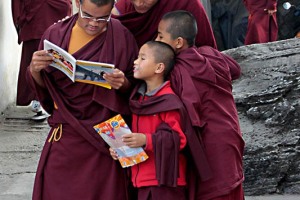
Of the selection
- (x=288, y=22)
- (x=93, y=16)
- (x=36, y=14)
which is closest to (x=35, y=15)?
(x=36, y=14)

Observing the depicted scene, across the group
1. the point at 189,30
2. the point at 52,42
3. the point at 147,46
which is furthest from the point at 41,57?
the point at 189,30

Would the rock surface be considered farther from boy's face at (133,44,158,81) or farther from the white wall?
the white wall

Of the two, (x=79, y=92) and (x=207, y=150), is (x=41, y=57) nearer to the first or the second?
(x=79, y=92)

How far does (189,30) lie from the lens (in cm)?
312

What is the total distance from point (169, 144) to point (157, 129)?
0.31 ft

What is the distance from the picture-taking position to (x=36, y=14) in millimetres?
6301

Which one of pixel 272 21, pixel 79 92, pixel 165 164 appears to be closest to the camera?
pixel 165 164

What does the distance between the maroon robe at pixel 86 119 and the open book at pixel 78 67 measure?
96mm

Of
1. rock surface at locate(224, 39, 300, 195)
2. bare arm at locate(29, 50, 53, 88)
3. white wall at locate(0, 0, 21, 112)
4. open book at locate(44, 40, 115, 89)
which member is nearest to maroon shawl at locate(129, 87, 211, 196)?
open book at locate(44, 40, 115, 89)

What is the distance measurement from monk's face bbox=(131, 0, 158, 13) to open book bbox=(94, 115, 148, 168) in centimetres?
57

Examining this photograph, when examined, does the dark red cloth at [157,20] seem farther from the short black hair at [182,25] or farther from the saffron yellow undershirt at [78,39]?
the saffron yellow undershirt at [78,39]

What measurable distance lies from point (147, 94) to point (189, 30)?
36 centimetres

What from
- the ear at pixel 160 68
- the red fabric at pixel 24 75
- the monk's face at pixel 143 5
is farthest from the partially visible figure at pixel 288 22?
the ear at pixel 160 68

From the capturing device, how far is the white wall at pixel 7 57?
6.95m
